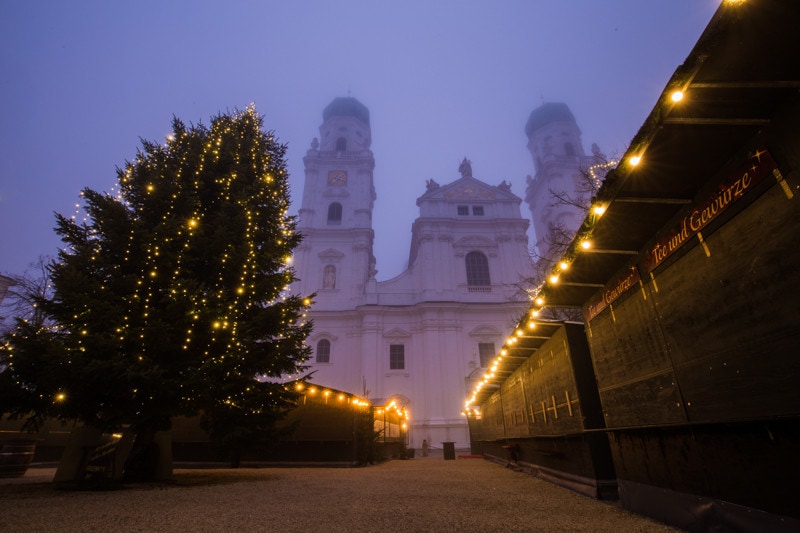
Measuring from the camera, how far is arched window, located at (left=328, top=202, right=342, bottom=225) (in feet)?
117

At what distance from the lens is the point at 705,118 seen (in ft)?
9.34

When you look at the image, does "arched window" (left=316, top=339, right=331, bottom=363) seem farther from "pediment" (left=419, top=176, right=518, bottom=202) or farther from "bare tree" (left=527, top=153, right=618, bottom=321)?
"bare tree" (left=527, top=153, right=618, bottom=321)

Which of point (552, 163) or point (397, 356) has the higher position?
point (552, 163)

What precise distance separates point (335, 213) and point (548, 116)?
32491mm

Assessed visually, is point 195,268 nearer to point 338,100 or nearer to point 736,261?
point 736,261

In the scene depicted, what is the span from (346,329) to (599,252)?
90.3ft

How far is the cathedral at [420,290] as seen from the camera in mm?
27938

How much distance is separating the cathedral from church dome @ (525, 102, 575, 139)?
10804 mm

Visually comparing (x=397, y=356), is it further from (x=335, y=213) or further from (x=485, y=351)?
(x=335, y=213)

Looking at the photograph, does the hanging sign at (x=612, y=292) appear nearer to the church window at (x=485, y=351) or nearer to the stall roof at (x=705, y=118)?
the stall roof at (x=705, y=118)

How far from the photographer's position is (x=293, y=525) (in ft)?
13.9

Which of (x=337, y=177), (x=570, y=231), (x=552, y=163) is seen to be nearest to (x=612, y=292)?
(x=570, y=231)

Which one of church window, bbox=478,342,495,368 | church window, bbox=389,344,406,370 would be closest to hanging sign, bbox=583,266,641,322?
church window, bbox=478,342,495,368

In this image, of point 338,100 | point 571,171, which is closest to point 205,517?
point 571,171
